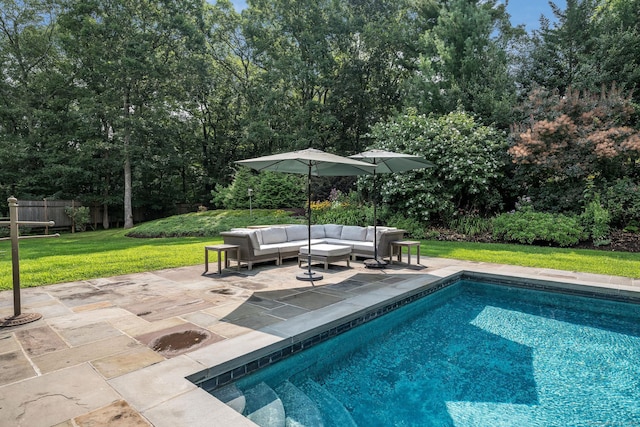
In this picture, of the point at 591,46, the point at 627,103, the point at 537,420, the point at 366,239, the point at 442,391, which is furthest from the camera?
the point at 591,46

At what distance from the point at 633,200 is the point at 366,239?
715cm

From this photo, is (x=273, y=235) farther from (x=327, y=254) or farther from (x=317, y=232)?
(x=327, y=254)

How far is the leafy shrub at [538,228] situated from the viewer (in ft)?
30.3

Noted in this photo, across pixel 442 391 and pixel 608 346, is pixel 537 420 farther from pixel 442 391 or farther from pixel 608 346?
pixel 608 346

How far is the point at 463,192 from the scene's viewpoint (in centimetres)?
1228

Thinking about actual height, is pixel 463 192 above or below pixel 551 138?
below

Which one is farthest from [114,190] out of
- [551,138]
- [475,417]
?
[475,417]

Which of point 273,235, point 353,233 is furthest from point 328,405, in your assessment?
point 353,233

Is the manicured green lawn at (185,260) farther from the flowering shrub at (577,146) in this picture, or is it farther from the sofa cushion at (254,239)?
the flowering shrub at (577,146)

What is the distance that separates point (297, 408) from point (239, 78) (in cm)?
2330

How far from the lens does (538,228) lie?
9.63m

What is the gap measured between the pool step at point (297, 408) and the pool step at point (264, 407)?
0.07 m

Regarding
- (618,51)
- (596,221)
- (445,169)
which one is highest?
(618,51)

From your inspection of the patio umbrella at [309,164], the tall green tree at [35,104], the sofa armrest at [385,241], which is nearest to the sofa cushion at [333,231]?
the sofa armrest at [385,241]
